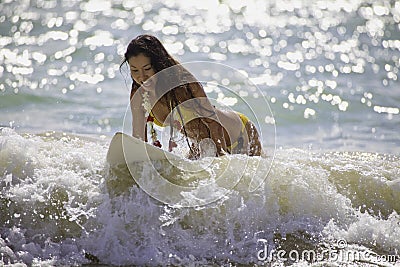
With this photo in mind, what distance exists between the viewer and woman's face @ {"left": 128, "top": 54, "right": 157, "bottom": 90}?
4203mm

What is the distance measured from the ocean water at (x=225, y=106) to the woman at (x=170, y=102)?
0.35 meters

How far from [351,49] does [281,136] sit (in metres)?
4.23

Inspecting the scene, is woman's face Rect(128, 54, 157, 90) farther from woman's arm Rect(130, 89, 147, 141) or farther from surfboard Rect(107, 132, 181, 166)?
surfboard Rect(107, 132, 181, 166)

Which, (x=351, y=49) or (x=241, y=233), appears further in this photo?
(x=351, y=49)

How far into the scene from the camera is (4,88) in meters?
8.59

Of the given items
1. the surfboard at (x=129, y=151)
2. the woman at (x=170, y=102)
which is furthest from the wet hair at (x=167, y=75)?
the surfboard at (x=129, y=151)

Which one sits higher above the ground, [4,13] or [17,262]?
[4,13]

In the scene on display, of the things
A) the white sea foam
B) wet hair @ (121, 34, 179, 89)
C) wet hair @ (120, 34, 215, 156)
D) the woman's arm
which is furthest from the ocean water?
wet hair @ (121, 34, 179, 89)

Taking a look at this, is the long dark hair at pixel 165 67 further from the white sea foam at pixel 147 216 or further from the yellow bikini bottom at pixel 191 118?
the white sea foam at pixel 147 216

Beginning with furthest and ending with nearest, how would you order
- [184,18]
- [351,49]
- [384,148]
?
[184,18] < [351,49] < [384,148]

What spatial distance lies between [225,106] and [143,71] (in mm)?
3957

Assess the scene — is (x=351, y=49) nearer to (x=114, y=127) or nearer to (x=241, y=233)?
(x=114, y=127)

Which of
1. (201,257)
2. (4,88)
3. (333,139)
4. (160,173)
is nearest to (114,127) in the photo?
(4,88)

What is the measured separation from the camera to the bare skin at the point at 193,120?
4.24 metres
